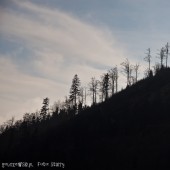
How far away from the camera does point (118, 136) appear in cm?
6431

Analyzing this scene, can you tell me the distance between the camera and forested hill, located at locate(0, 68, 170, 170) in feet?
181

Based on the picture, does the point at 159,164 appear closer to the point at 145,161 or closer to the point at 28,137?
the point at 145,161

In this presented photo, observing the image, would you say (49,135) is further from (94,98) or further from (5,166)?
(94,98)

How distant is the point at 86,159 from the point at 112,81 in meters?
54.0

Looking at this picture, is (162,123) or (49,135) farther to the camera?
(49,135)

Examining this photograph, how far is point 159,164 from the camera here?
4931cm

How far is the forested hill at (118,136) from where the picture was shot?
5512cm

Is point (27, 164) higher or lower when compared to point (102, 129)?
lower

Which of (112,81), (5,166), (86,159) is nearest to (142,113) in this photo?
(86,159)

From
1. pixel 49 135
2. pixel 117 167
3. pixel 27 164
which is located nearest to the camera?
pixel 117 167

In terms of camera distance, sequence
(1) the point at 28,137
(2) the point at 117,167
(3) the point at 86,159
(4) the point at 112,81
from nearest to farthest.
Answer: (2) the point at 117,167
(3) the point at 86,159
(1) the point at 28,137
(4) the point at 112,81

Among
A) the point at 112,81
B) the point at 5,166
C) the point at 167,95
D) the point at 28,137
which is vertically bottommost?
the point at 5,166

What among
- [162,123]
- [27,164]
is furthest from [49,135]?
[162,123]

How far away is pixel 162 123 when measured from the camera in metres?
62.4
